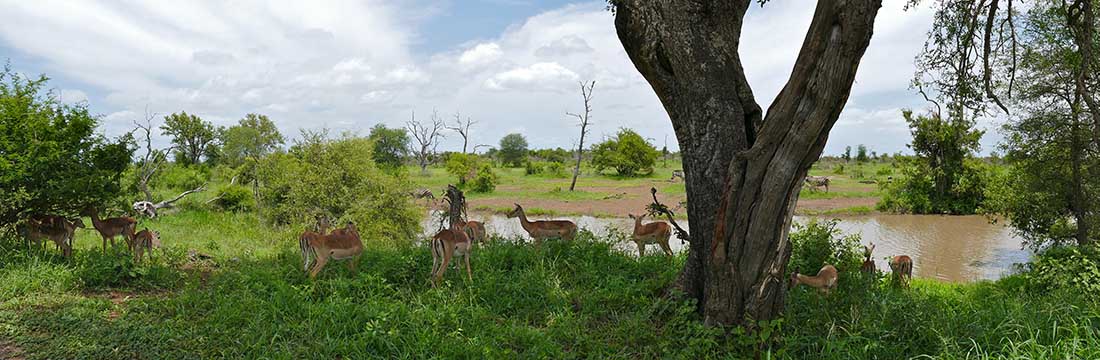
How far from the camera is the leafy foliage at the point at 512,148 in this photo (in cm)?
6719

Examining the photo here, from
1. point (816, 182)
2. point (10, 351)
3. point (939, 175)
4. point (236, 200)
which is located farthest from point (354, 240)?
point (816, 182)

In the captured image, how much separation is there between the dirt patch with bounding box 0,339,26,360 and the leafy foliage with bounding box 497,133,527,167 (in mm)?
59806

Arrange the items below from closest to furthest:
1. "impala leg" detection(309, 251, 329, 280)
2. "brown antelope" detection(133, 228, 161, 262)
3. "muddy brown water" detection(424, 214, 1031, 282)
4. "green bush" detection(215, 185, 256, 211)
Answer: "impala leg" detection(309, 251, 329, 280)
"brown antelope" detection(133, 228, 161, 262)
"muddy brown water" detection(424, 214, 1031, 282)
"green bush" detection(215, 185, 256, 211)

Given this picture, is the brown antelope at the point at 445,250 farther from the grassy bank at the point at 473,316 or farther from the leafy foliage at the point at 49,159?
the leafy foliage at the point at 49,159

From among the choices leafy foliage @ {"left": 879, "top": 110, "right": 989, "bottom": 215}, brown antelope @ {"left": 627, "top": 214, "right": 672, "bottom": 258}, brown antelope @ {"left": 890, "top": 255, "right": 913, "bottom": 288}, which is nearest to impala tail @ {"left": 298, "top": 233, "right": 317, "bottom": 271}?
brown antelope @ {"left": 627, "top": 214, "right": 672, "bottom": 258}

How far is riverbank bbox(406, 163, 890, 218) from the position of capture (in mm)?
27422

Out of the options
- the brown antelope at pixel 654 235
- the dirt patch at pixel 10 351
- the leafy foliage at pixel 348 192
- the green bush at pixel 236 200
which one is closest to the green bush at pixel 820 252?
the brown antelope at pixel 654 235

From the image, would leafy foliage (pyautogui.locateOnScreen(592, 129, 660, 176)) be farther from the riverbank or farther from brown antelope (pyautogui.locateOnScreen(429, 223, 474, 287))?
brown antelope (pyautogui.locateOnScreen(429, 223, 474, 287))

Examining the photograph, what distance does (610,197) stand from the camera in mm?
31578

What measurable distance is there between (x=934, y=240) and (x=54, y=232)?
73.9ft

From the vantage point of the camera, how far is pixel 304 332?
5.36m

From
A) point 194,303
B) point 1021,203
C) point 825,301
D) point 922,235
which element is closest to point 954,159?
point 922,235

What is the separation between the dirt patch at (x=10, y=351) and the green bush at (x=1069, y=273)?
11.1 metres

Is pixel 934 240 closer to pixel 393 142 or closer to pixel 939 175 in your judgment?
pixel 939 175
